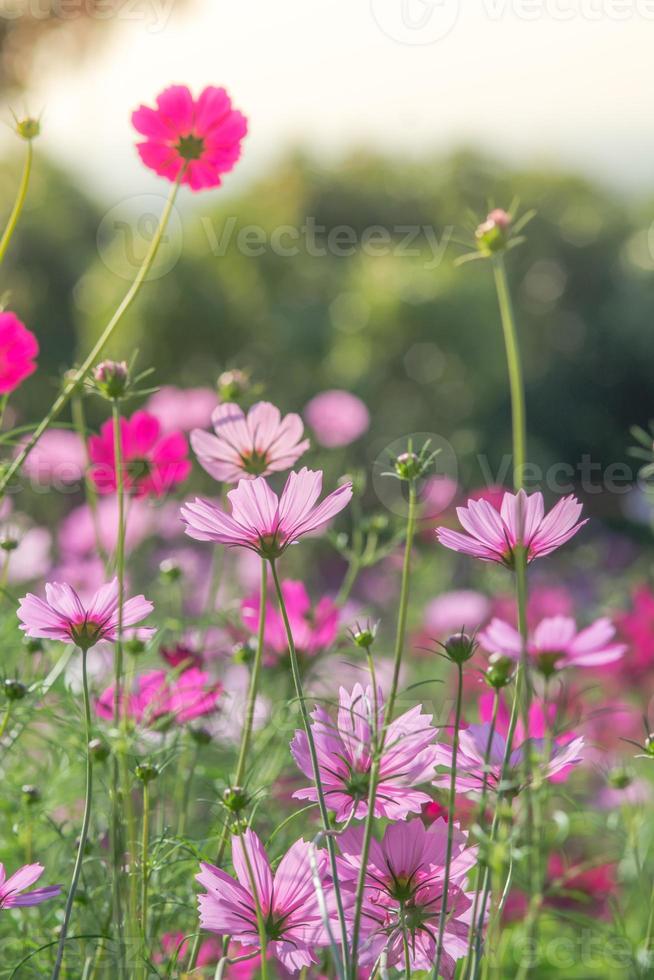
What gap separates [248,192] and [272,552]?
5836mm

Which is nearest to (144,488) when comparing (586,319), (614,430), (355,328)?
(355,328)

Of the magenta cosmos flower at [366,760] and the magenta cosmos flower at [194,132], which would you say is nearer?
the magenta cosmos flower at [366,760]

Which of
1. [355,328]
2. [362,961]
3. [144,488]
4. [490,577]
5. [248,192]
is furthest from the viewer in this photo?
[248,192]

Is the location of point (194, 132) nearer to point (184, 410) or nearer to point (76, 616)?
point (76, 616)

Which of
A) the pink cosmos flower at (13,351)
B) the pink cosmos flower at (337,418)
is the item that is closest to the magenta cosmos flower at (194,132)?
the pink cosmos flower at (13,351)

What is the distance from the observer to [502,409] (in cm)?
544

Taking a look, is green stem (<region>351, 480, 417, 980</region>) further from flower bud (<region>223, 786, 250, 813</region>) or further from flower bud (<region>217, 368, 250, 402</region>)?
flower bud (<region>217, 368, 250, 402</region>)

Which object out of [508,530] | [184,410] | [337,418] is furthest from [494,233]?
[337,418]

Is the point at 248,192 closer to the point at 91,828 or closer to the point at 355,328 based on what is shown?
the point at 355,328

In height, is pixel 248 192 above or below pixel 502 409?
above

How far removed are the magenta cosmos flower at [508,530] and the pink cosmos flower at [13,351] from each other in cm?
26

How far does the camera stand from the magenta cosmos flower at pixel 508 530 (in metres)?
0.38

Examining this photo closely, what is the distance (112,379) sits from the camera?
46cm

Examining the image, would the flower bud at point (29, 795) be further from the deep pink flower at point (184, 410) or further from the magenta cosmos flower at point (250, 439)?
the deep pink flower at point (184, 410)
